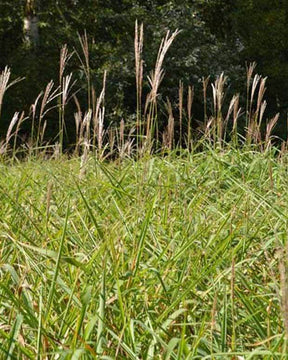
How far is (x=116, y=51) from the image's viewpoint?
53.8 ft

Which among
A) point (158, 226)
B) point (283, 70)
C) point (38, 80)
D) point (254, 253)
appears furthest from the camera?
point (283, 70)

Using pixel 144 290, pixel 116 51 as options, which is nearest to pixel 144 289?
pixel 144 290

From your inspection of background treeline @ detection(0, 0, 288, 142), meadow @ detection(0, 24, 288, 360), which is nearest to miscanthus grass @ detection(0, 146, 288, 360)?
meadow @ detection(0, 24, 288, 360)

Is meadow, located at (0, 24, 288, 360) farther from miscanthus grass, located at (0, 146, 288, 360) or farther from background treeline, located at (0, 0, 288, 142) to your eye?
background treeline, located at (0, 0, 288, 142)

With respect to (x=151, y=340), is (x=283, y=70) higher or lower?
lower

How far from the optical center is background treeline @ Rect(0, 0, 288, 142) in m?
15.6

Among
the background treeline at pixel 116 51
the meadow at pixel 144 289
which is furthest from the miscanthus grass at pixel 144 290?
the background treeline at pixel 116 51

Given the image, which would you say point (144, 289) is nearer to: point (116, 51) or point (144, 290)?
point (144, 290)

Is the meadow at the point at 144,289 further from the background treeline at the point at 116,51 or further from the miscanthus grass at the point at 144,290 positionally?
the background treeline at the point at 116,51

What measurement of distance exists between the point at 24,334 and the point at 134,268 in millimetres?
444

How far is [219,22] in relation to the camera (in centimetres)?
2127

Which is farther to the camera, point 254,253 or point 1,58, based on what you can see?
point 1,58

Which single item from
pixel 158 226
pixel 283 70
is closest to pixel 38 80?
pixel 283 70

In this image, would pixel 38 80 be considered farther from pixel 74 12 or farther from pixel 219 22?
pixel 219 22
